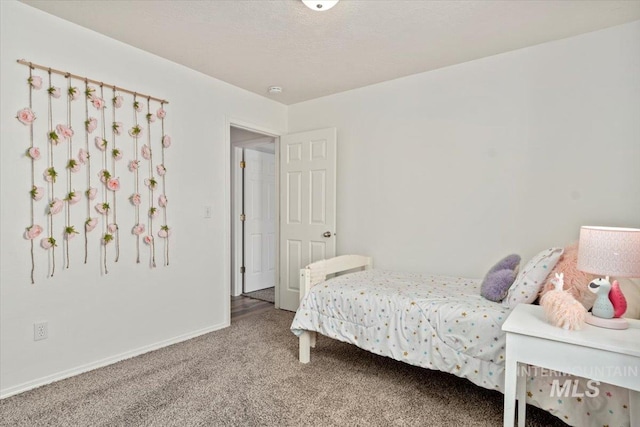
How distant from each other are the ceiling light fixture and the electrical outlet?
259 cm

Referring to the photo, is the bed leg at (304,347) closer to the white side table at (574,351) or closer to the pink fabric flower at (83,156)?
the white side table at (574,351)

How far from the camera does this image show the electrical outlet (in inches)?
88.0

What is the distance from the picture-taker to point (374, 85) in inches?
137

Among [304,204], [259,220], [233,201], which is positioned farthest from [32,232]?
[259,220]

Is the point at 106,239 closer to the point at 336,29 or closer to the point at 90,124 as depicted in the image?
the point at 90,124

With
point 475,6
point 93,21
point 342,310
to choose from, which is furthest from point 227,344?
point 475,6

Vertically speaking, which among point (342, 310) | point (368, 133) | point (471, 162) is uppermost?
point (368, 133)

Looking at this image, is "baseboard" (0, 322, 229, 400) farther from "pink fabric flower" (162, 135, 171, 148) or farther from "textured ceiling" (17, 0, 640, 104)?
"textured ceiling" (17, 0, 640, 104)

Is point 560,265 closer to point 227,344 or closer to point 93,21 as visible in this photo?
point 227,344

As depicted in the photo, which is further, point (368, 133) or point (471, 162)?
point (368, 133)

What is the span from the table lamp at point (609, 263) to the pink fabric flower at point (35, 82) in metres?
3.20

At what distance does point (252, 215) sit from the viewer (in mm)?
4918

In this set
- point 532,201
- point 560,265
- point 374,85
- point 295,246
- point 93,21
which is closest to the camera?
point 560,265

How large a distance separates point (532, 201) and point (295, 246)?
7.67 feet
